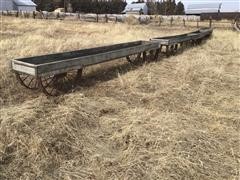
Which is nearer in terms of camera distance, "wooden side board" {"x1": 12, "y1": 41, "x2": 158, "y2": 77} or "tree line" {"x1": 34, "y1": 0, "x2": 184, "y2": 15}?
"wooden side board" {"x1": 12, "y1": 41, "x2": 158, "y2": 77}

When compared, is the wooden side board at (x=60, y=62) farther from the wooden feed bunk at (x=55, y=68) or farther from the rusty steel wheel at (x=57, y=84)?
the rusty steel wheel at (x=57, y=84)

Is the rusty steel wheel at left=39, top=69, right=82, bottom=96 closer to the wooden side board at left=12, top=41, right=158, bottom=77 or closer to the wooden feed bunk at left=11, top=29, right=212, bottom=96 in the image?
the wooden feed bunk at left=11, top=29, right=212, bottom=96

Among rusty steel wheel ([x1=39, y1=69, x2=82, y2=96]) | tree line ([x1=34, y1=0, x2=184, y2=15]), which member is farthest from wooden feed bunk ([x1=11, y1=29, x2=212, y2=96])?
tree line ([x1=34, y1=0, x2=184, y2=15])

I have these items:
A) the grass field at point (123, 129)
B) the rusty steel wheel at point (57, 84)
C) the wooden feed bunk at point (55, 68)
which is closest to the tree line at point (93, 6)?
the wooden feed bunk at point (55, 68)

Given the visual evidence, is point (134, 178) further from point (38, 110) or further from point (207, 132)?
point (38, 110)

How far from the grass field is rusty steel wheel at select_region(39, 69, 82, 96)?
0.83 ft

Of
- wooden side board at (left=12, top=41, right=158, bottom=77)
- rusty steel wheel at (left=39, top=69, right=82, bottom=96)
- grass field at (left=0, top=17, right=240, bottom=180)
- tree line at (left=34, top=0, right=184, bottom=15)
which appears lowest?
grass field at (left=0, top=17, right=240, bottom=180)

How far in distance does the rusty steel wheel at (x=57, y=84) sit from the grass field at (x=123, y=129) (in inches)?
10.0

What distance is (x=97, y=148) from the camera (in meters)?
4.52

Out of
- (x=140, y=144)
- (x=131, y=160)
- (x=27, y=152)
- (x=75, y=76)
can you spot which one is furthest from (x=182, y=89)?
(x=27, y=152)

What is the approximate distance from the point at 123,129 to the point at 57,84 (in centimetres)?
271

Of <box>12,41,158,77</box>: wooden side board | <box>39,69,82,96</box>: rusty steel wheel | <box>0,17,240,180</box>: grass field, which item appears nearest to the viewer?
<box>0,17,240,180</box>: grass field

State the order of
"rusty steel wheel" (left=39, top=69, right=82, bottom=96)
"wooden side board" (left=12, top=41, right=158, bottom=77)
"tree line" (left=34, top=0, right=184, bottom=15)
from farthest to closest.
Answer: "tree line" (left=34, top=0, right=184, bottom=15) → "rusty steel wheel" (left=39, top=69, right=82, bottom=96) → "wooden side board" (left=12, top=41, right=158, bottom=77)

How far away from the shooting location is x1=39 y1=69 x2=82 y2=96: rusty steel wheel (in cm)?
672
